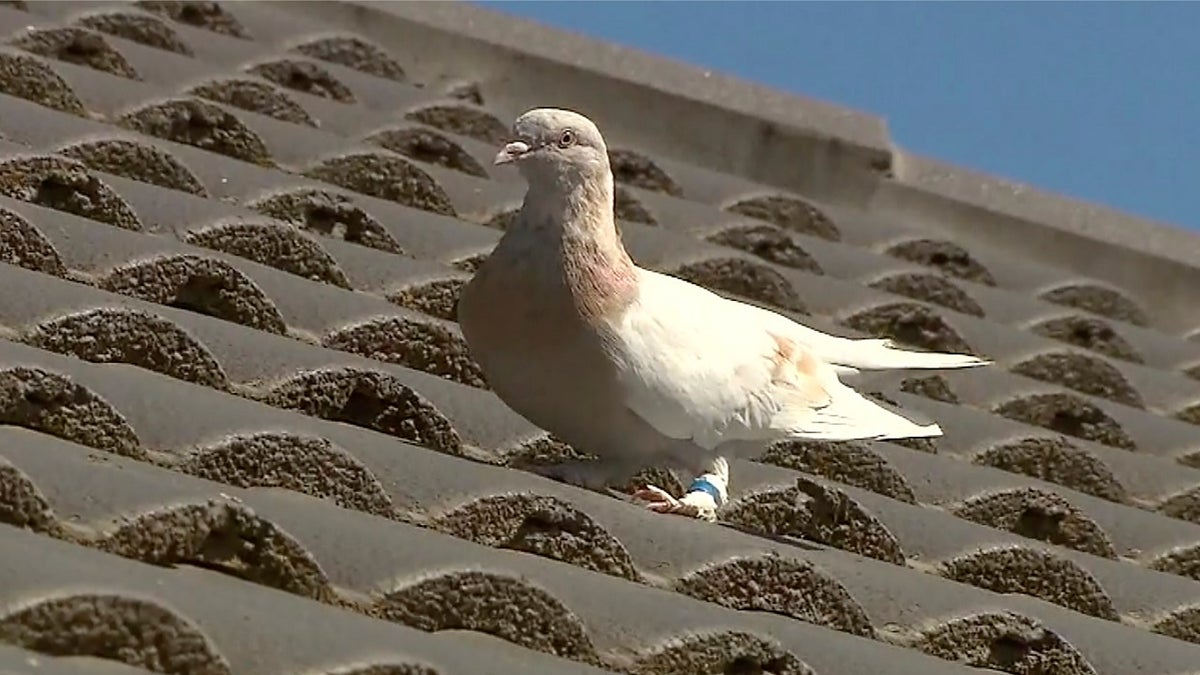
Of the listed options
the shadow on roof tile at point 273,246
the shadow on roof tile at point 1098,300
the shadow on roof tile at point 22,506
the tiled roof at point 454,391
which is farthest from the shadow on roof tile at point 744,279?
the shadow on roof tile at point 22,506

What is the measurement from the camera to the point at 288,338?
8.80ft

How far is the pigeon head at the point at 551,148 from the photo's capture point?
2.50 m

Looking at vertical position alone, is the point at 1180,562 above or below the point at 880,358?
below

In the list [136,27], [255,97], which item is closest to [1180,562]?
[255,97]

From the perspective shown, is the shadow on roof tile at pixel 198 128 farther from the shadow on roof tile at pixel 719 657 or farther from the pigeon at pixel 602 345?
the shadow on roof tile at pixel 719 657

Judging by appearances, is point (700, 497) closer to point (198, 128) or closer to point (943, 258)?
point (198, 128)

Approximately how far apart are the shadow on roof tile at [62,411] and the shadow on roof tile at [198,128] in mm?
Answer: 1254

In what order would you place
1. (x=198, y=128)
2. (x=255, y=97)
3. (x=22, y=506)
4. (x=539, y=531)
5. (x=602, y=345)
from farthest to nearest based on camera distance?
(x=255, y=97) < (x=198, y=128) < (x=602, y=345) < (x=539, y=531) < (x=22, y=506)

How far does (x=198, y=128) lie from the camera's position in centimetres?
345

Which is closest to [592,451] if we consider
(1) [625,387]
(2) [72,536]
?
(1) [625,387]

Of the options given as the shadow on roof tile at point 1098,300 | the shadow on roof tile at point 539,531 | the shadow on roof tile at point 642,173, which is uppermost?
the shadow on roof tile at point 1098,300

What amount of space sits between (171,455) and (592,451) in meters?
0.52

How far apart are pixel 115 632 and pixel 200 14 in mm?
2784

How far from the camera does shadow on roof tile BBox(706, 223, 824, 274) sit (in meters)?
3.98
